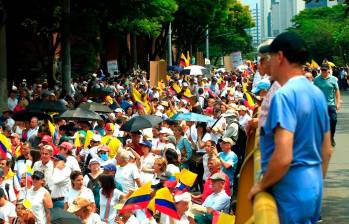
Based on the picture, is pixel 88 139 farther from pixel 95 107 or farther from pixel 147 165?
pixel 95 107

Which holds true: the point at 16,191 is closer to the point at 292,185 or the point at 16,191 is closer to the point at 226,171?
the point at 226,171

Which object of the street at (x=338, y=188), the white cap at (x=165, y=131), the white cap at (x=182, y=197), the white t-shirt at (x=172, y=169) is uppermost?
the white cap at (x=182, y=197)

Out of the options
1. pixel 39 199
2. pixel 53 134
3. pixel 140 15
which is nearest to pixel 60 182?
pixel 39 199

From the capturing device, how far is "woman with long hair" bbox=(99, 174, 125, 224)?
1064 centimetres

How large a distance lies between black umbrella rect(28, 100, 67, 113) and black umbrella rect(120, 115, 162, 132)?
12.2 ft

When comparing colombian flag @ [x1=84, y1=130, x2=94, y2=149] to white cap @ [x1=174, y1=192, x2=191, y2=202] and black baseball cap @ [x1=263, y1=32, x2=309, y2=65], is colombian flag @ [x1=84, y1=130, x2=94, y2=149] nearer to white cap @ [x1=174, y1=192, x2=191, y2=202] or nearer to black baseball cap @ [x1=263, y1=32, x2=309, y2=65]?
white cap @ [x1=174, y1=192, x2=191, y2=202]

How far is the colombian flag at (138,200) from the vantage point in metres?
9.45

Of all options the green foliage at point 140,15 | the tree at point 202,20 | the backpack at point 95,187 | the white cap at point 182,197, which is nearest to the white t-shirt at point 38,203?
the backpack at point 95,187

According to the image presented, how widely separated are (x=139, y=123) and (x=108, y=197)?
5.52 m

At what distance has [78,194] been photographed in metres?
10.9

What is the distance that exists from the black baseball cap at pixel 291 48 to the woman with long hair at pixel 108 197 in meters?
6.65

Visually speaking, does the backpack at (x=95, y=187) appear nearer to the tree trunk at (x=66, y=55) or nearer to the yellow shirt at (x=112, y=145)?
the yellow shirt at (x=112, y=145)

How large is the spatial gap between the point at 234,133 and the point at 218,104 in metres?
4.42

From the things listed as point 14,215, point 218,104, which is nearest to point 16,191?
point 14,215
